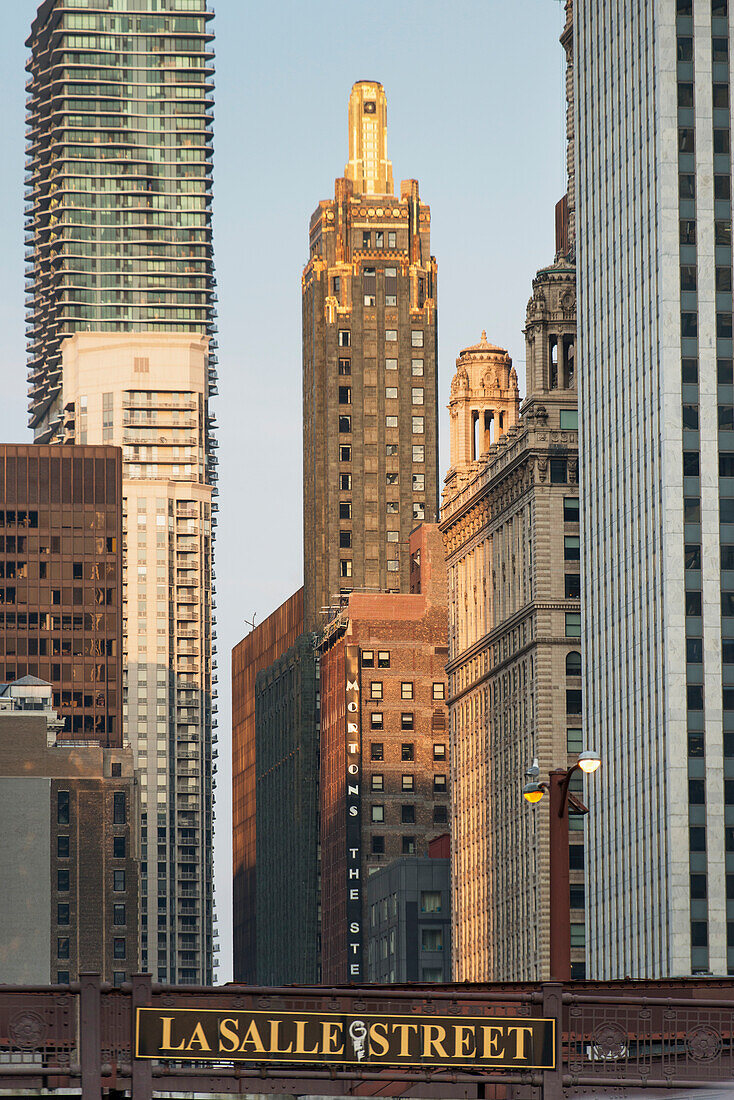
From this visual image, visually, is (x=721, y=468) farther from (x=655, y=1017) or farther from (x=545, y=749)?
(x=655, y=1017)

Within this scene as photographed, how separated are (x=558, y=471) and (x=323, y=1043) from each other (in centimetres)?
15144

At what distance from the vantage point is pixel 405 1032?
33781mm

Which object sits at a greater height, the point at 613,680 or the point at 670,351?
the point at 670,351

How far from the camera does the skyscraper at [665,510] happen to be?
142 metres

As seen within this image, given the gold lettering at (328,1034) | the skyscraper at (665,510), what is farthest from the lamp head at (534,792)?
the skyscraper at (665,510)

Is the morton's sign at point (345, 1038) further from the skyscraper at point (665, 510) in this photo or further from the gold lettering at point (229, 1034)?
the skyscraper at point (665, 510)

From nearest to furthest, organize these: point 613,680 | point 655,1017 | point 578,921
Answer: point 655,1017 < point 613,680 < point 578,921

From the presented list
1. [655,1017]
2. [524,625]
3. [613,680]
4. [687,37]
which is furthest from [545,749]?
[655,1017]

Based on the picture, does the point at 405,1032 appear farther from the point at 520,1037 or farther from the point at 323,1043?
the point at 520,1037

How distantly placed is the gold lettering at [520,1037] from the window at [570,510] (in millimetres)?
150341

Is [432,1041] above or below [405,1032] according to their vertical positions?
below

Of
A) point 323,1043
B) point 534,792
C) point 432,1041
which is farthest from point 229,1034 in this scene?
point 534,792

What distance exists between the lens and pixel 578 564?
18450 centimetres

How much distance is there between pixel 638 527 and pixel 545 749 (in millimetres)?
33364
